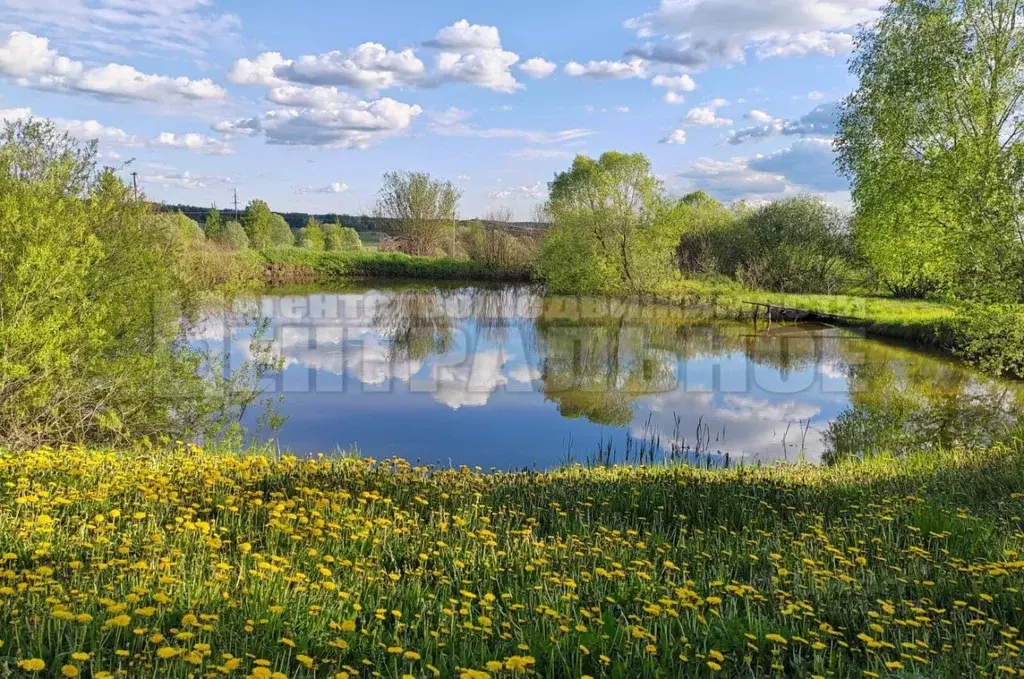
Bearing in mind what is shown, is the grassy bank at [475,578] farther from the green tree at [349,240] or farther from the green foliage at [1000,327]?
the green tree at [349,240]

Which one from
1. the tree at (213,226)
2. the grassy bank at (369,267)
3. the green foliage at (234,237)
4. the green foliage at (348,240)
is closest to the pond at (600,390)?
the grassy bank at (369,267)

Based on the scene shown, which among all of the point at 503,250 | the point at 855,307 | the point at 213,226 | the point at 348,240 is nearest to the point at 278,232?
the point at 348,240

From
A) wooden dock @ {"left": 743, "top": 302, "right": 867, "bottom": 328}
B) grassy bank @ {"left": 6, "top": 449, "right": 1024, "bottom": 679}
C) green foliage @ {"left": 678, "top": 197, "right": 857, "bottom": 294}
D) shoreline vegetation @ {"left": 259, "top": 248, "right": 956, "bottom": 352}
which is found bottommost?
grassy bank @ {"left": 6, "top": 449, "right": 1024, "bottom": 679}

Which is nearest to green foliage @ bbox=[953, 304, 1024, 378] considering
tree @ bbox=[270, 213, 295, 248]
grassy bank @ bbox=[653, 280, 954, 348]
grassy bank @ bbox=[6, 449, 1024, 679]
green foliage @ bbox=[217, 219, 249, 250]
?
grassy bank @ bbox=[653, 280, 954, 348]

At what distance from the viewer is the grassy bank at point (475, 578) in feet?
11.7

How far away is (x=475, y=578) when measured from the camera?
490cm

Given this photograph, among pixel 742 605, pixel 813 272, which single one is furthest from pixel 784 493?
pixel 813 272

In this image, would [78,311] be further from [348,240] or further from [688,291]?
[348,240]

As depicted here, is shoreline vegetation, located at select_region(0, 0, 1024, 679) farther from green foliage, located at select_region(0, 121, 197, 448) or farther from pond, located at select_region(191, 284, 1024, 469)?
pond, located at select_region(191, 284, 1024, 469)

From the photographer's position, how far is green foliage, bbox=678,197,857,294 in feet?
132

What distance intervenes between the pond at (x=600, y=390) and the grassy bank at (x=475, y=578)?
3272mm

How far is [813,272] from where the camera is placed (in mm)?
41031

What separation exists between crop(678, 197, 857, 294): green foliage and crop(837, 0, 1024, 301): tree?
11.5 m

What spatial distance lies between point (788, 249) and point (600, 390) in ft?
88.4
